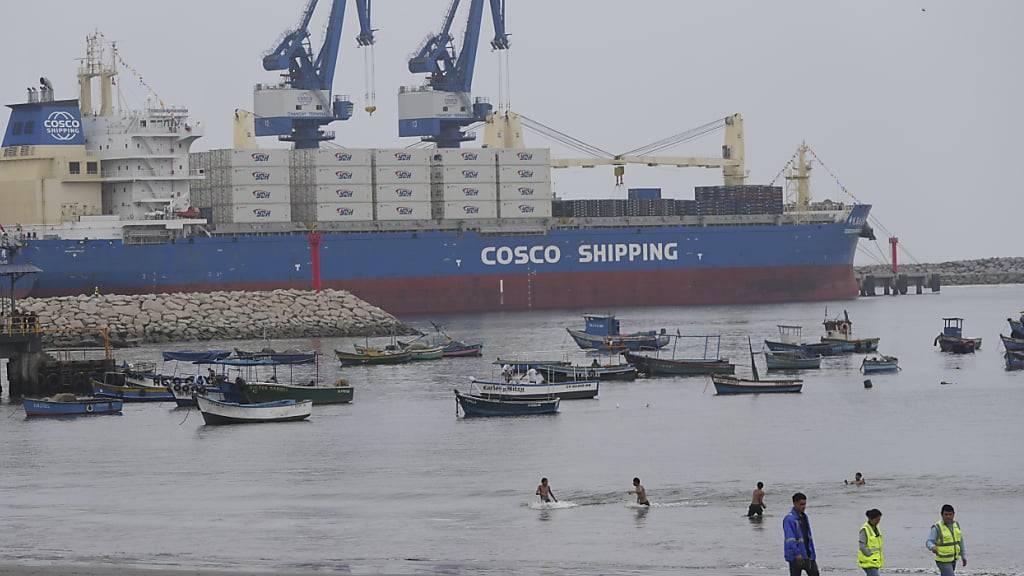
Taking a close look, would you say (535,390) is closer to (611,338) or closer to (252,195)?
(611,338)

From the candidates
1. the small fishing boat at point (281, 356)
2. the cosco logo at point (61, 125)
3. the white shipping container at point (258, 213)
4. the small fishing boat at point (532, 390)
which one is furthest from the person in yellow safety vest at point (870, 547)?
the white shipping container at point (258, 213)

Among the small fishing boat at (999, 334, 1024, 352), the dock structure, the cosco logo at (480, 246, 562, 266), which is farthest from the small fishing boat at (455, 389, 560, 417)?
the dock structure

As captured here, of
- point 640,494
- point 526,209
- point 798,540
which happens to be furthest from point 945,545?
point 526,209

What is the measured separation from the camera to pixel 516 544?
78.3 ft

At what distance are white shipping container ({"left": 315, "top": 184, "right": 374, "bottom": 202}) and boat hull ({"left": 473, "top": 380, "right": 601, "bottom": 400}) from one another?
32.8 metres

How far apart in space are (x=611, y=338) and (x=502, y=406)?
47.0ft

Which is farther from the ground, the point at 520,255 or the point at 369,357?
the point at 520,255

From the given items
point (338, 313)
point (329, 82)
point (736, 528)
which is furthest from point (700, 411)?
point (329, 82)

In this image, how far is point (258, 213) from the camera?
7350 centimetres

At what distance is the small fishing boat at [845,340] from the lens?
55.8 meters

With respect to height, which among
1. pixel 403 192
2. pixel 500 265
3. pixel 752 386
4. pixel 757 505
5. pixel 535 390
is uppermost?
pixel 403 192

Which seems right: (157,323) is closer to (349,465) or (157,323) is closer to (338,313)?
(338,313)

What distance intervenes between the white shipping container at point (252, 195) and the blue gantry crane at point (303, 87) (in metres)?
4.87

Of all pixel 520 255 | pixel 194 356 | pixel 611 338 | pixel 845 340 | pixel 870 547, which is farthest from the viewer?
pixel 520 255
